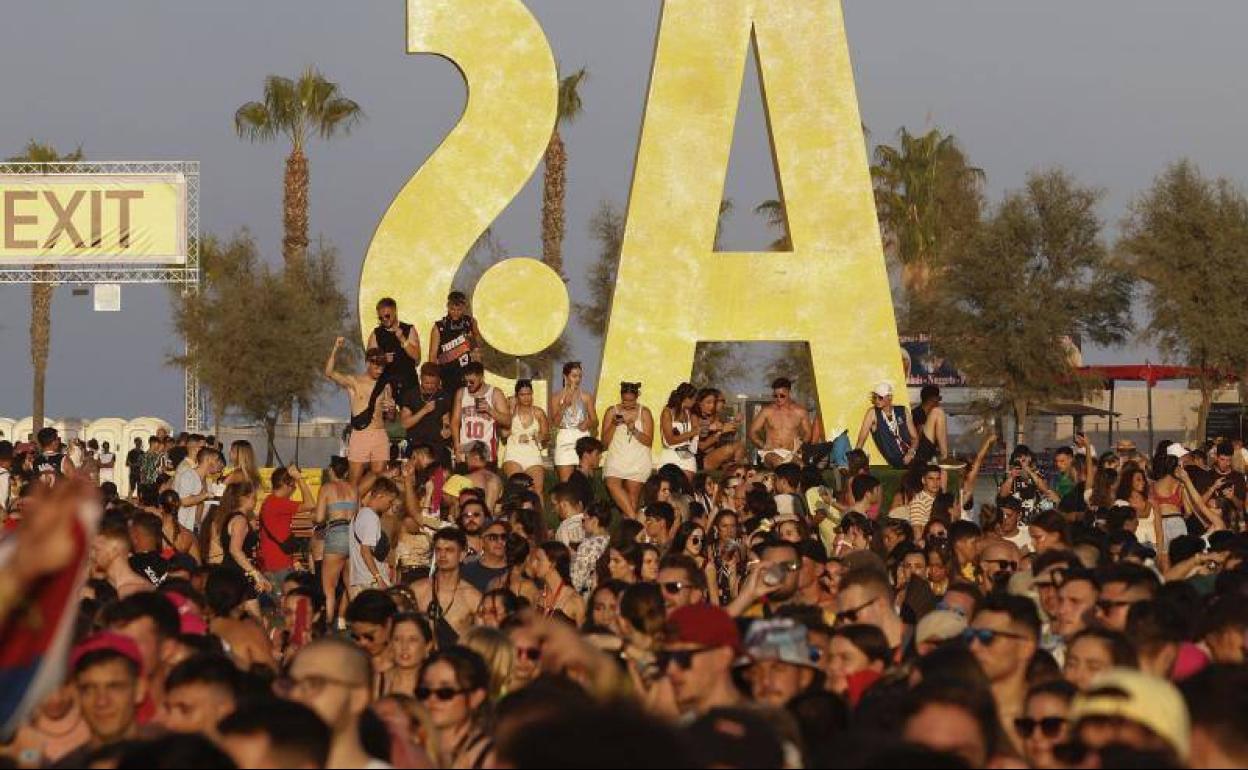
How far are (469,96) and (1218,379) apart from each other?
3149 centimetres

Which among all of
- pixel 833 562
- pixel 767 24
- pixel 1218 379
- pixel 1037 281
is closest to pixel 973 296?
pixel 1037 281

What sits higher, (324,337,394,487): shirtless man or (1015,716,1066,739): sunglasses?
(324,337,394,487): shirtless man

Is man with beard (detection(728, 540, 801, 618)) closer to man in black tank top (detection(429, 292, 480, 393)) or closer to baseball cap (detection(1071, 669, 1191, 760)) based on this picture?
baseball cap (detection(1071, 669, 1191, 760))

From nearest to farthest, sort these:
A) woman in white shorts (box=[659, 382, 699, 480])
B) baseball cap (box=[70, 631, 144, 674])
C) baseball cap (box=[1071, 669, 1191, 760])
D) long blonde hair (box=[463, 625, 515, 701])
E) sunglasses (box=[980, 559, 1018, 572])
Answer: baseball cap (box=[1071, 669, 1191, 760]), baseball cap (box=[70, 631, 144, 674]), long blonde hair (box=[463, 625, 515, 701]), sunglasses (box=[980, 559, 1018, 572]), woman in white shorts (box=[659, 382, 699, 480])

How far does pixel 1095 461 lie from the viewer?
20844 mm

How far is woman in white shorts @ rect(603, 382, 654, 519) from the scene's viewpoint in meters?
17.9

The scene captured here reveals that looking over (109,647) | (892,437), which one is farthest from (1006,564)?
(892,437)

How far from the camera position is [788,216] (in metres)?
21.7

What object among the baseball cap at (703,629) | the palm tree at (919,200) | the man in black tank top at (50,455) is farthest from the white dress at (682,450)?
the palm tree at (919,200)

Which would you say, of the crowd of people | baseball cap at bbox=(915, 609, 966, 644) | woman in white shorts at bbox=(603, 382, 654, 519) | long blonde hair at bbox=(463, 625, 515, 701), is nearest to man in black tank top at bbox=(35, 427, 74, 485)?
the crowd of people

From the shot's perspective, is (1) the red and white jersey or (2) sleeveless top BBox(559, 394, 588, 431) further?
(2) sleeveless top BBox(559, 394, 588, 431)

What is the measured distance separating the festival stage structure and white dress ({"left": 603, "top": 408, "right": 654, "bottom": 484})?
3.07m

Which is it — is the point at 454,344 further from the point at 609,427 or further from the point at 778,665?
the point at 778,665

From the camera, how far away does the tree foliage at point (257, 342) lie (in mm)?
52000
